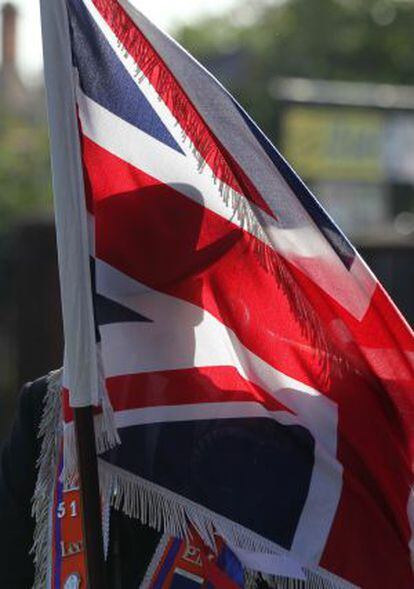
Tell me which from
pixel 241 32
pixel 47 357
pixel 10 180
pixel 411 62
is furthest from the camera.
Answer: pixel 241 32

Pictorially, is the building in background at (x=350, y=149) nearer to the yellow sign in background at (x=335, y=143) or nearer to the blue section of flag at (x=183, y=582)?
the yellow sign in background at (x=335, y=143)

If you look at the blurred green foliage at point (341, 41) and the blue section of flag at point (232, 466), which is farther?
the blurred green foliage at point (341, 41)

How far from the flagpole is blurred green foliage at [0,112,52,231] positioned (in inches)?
346

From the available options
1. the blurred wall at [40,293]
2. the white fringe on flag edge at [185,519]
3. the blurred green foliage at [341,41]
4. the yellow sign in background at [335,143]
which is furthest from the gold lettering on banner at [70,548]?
the blurred green foliage at [341,41]

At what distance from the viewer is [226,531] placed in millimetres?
2486

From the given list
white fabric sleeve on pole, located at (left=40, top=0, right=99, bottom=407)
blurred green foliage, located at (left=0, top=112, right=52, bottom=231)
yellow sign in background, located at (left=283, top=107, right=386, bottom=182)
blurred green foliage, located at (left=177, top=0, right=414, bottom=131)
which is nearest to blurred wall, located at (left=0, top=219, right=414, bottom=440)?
blurred green foliage, located at (left=0, top=112, right=52, bottom=231)

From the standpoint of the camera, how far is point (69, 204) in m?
2.36

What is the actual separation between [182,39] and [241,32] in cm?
213

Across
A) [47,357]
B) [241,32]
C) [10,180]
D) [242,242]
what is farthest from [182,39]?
[242,242]

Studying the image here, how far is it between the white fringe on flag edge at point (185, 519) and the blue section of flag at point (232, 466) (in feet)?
0.05

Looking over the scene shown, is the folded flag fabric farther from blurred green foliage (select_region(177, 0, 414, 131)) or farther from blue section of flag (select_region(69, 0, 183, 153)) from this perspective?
blurred green foliage (select_region(177, 0, 414, 131))

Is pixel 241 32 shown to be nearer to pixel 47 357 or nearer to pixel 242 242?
pixel 47 357

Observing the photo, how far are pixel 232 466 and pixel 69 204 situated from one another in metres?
0.55

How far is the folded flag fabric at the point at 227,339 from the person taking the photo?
2.49 m
